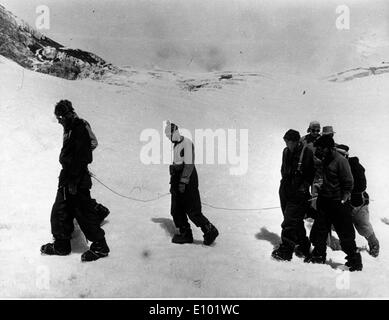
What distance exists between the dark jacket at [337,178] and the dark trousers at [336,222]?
13cm

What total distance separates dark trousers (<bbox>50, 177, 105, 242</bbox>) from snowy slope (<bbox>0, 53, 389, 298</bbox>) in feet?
1.26

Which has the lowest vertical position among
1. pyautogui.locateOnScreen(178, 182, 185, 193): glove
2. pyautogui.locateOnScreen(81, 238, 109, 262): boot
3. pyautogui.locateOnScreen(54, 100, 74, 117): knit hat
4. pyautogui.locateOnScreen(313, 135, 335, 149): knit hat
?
pyautogui.locateOnScreen(81, 238, 109, 262): boot

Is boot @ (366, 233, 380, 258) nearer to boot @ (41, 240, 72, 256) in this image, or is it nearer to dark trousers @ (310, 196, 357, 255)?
dark trousers @ (310, 196, 357, 255)

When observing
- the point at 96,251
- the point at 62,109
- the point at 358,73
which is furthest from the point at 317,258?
the point at 358,73

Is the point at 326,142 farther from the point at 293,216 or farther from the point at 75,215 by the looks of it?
the point at 75,215

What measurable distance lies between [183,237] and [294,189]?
196cm

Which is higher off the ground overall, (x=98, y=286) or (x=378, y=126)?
(x=378, y=126)

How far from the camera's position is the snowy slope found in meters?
5.73

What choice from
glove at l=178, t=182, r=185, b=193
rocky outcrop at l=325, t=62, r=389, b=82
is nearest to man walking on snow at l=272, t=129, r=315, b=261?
glove at l=178, t=182, r=185, b=193

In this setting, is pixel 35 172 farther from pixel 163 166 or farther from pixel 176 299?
pixel 176 299

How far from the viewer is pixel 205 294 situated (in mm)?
5504

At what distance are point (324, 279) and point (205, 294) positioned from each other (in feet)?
5.70

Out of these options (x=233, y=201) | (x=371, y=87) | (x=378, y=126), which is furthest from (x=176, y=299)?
(x=371, y=87)

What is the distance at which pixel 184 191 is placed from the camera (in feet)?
22.6
